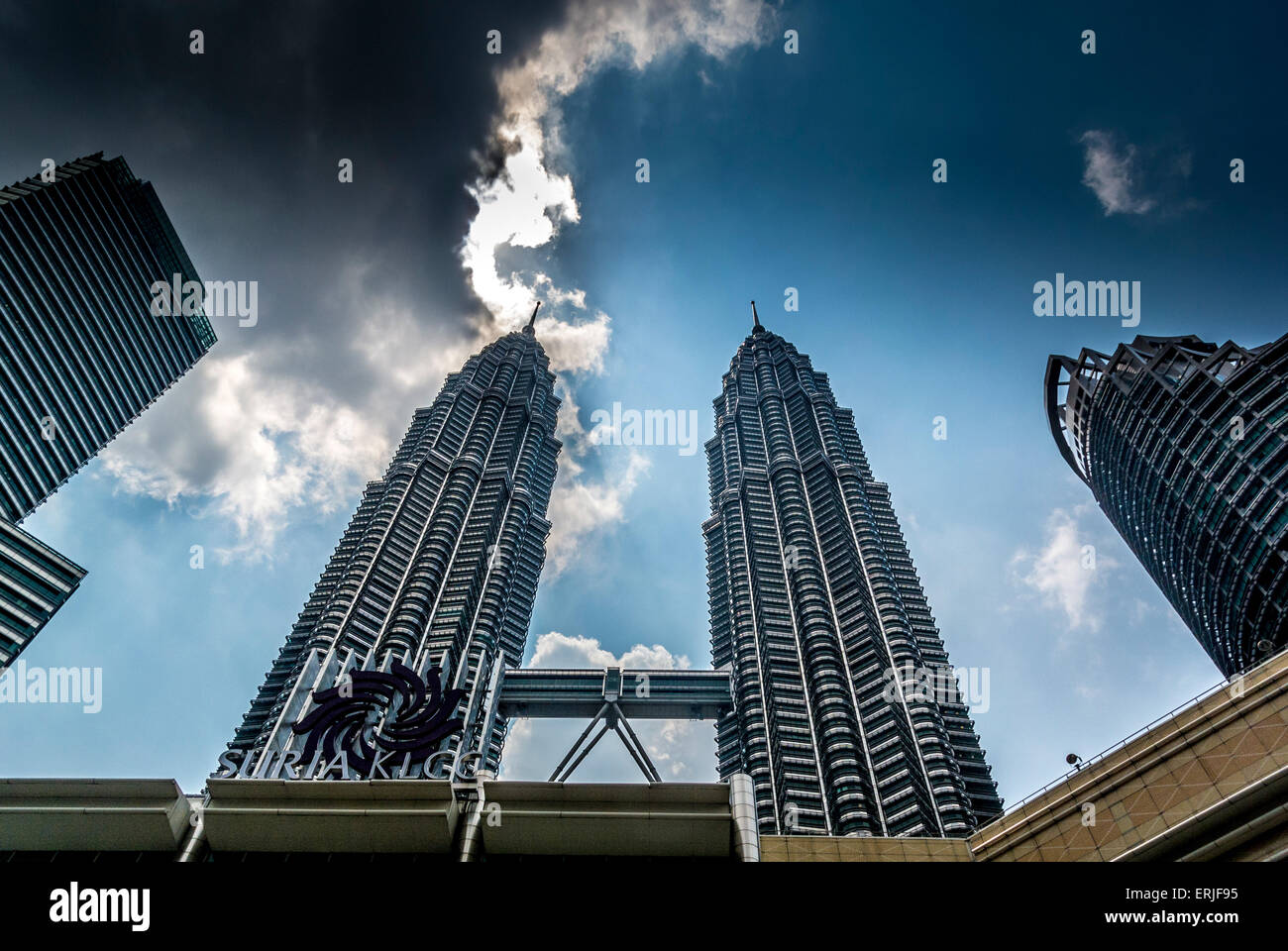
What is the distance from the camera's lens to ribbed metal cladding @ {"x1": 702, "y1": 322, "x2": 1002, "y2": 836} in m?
96.9

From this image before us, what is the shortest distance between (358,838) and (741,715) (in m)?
94.9

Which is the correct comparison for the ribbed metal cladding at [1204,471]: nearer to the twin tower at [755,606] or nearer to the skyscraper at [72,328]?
the twin tower at [755,606]

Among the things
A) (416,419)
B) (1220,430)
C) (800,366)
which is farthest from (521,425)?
(1220,430)

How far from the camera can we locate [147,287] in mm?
142500

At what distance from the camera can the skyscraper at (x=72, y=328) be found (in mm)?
110938

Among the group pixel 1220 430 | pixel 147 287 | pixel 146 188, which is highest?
pixel 146 188

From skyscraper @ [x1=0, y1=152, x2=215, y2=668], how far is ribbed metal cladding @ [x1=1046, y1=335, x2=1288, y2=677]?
475 feet

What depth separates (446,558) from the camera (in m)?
134

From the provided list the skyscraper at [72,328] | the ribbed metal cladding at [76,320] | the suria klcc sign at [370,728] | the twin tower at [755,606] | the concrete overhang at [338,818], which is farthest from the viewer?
the ribbed metal cladding at [76,320]

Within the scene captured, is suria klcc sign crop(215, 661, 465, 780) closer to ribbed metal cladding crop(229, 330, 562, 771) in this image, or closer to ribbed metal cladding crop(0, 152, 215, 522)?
ribbed metal cladding crop(229, 330, 562, 771)

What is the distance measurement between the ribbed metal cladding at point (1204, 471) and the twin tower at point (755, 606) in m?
38.0

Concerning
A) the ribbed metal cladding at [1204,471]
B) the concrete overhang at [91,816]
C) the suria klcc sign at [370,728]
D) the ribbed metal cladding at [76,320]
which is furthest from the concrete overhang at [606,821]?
the ribbed metal cladding at [76,320]

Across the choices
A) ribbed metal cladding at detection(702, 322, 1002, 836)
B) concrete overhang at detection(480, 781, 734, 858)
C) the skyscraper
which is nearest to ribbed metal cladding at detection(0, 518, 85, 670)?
the skyscraper
